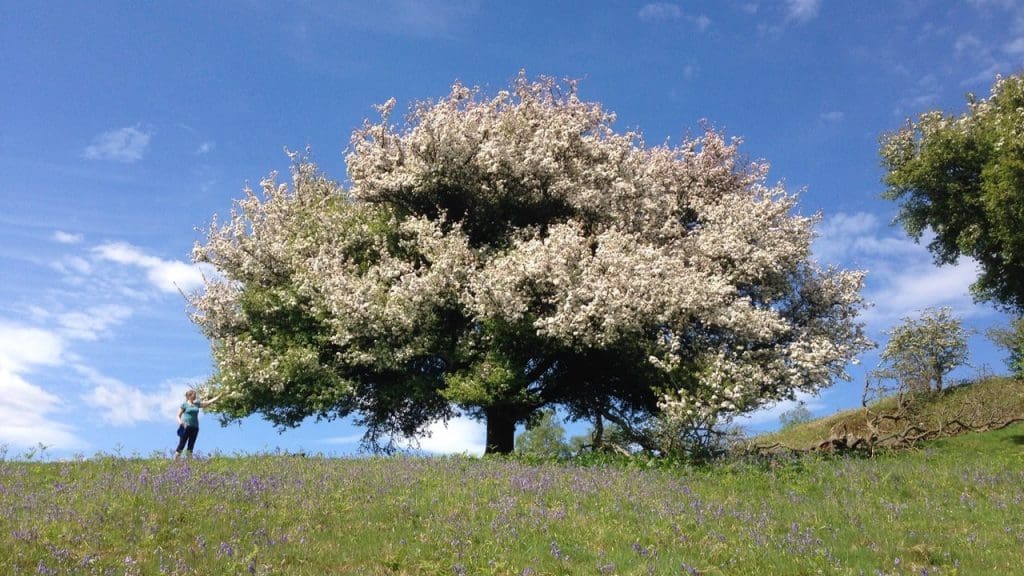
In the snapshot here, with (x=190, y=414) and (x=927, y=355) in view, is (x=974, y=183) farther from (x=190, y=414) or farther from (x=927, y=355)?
(x=190, y=414)

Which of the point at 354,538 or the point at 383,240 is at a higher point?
the point at 383,240

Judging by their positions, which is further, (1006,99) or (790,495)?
(1006,99)

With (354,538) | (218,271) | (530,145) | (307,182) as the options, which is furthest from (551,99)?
(354,538)

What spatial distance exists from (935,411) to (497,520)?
37136mm

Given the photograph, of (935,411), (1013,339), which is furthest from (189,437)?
(1013,339)

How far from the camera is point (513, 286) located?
2716 cm

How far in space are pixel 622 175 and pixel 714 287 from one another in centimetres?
840

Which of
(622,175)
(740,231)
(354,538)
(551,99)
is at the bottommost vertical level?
(354,538)

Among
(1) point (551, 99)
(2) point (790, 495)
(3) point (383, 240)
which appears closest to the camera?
(2) point (790, 495)

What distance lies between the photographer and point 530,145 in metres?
31.2

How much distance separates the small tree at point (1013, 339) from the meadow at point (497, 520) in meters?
29.8

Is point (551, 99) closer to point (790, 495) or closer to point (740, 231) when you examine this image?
point (740, 231)

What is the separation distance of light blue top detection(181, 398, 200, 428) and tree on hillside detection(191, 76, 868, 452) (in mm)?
3836

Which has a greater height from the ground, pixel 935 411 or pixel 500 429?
pixel 935 411
